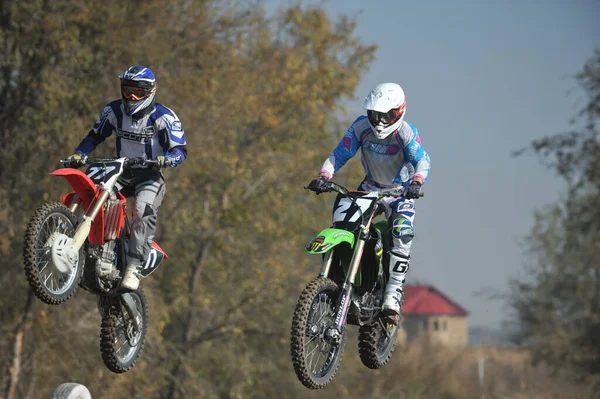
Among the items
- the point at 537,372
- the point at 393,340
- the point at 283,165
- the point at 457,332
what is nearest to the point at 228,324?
the point at 283,165

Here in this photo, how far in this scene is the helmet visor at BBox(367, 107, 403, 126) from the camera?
10672mm

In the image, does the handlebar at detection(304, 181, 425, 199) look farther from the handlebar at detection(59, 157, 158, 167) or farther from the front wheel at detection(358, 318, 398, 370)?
the handlebar at detection(59, 157, 158, 167)

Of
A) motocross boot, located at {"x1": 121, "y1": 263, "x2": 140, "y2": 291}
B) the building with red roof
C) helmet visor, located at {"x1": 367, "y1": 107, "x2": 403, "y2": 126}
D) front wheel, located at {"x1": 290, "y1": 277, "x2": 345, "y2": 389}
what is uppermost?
the building with red roof

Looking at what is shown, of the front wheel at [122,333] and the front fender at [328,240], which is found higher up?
the front fender at [328,240]

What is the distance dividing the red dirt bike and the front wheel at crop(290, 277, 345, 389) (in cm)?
213

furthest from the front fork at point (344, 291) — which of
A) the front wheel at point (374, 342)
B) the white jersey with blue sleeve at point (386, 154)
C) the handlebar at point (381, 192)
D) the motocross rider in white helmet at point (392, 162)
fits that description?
the white jersey with blue sleeve at point (386, 154)

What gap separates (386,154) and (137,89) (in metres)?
2.64

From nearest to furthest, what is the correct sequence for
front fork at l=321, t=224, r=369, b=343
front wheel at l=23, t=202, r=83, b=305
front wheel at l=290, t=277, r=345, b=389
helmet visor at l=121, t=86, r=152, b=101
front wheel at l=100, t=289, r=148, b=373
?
front wheel at l=290, t=277, r=345, b=389 < front wheel at l=23, t=202, r=83, b=305 < front fork at l=321, t=224, r=369, b=343 < helmet visor at l=121, t=86, r=152, b=101 < front wheel at l=100, t=289, r=148, b=373

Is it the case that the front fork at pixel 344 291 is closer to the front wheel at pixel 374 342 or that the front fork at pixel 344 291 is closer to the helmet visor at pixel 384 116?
the front wheel at pixel 374 342

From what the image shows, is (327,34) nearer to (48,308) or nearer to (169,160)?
(48,308)

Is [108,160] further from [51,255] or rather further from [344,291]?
[344,291]

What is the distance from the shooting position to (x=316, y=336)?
984cm

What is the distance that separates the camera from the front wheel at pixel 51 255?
967 cm

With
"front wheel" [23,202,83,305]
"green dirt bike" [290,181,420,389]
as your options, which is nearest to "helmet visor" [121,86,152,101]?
"front wheel" [23,202,83,305]
